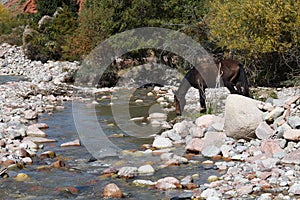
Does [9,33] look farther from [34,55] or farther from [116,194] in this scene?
[116,194]

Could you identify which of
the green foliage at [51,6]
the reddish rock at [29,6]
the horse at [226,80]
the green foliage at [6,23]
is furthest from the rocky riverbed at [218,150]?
the reddish rock at [29,6]

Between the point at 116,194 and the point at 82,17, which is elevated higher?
the point at 82,17

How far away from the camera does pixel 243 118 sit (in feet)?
33.7

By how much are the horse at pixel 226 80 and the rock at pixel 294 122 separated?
3798mm

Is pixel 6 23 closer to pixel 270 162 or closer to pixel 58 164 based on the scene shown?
pixel 58 164

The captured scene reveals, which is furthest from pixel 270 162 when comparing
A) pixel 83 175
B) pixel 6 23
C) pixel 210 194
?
pixel 6 23

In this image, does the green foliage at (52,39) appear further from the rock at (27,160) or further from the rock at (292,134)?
the rock at (292,134)

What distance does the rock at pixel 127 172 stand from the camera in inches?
334

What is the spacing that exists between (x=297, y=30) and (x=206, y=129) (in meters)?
6.93

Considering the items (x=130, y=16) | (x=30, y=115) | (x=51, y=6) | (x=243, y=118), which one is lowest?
(x=30, y=115)

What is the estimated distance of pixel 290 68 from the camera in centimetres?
1853

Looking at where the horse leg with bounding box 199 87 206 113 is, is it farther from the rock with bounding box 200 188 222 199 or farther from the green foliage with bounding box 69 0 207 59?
the green foliage with bounding box 69 0 207 59

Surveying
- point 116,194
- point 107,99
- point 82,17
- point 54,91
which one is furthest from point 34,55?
point 116,194

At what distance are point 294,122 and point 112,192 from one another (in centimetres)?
400
